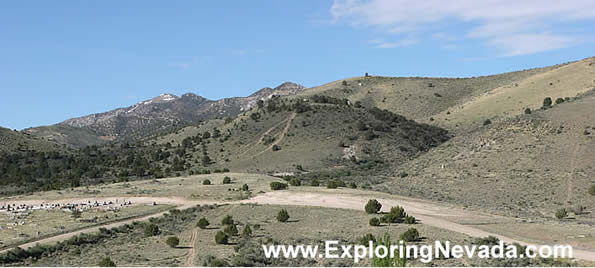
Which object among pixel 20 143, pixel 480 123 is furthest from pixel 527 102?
pixel 20 143

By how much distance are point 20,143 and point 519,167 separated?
343 ft

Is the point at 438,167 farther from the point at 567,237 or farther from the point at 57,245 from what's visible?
the point at 57,245

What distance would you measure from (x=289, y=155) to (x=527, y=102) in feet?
170

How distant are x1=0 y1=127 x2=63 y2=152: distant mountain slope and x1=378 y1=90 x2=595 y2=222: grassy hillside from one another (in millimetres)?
83699

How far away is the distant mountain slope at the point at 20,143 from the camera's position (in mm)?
120125

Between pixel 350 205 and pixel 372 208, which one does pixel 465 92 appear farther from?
pixel 372 208

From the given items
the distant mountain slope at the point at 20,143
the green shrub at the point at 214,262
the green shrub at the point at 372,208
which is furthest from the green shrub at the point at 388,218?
the distant mountain slope at the point at 20,143

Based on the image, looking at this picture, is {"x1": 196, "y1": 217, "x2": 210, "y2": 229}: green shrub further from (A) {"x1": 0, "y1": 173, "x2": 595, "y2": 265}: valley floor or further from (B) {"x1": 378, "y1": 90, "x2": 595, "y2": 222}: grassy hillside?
(B) {"x1": 378, "y1": 90, "x2": 595, "y2": 222}: grassy hillside

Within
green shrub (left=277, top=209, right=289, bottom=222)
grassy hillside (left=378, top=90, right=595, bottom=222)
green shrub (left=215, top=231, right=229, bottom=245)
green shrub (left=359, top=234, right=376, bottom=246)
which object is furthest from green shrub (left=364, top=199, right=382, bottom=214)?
grassy hillside (left=378, top=90, right=595, bottom=222)

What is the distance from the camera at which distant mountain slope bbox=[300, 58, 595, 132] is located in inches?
4584

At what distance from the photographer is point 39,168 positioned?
99562mm

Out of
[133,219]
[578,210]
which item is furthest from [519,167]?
[133,219]

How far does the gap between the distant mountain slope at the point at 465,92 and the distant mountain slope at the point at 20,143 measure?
7293 centimetres

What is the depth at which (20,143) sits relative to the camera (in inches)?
4946
